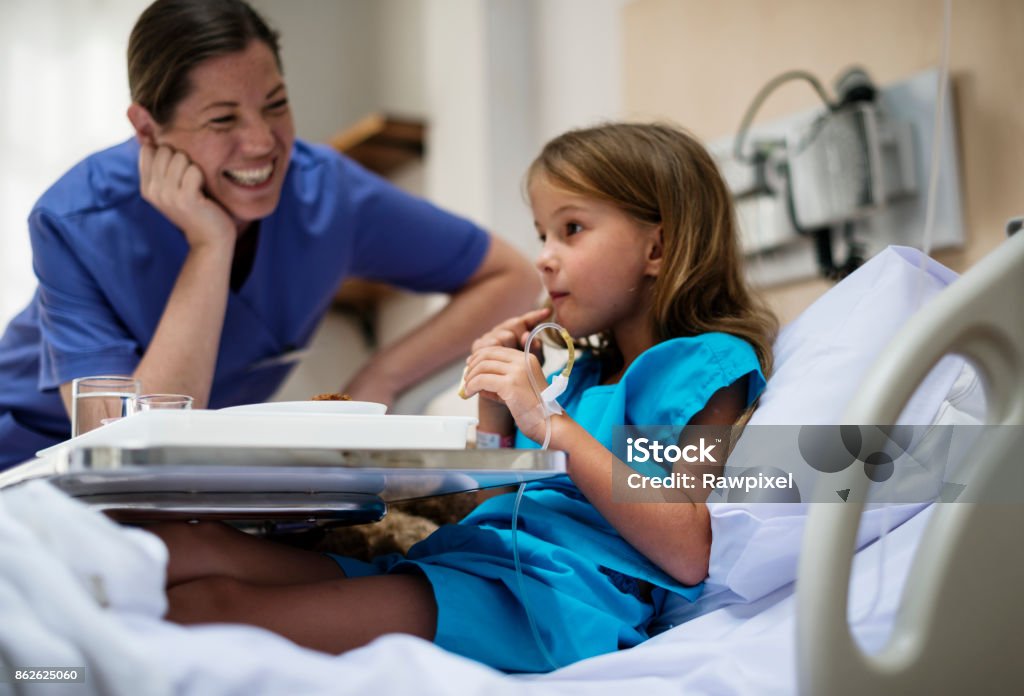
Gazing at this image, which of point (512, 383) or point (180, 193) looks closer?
point (512, 383)

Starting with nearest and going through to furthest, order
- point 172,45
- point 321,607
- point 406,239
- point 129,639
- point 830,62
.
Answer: point 129,639 < point 321,607 < point 172,45 < point 406,239 < point 830,62

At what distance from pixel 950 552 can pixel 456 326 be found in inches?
47.4

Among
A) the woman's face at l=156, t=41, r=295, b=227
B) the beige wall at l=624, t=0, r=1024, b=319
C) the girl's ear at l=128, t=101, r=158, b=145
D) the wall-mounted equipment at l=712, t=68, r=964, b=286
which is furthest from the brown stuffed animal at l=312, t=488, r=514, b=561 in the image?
the beige wall at l=624, t=0, r=1024, b=319

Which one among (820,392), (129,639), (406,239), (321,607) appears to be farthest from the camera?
(406,239)

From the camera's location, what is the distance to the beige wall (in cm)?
178

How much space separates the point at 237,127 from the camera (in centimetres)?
150

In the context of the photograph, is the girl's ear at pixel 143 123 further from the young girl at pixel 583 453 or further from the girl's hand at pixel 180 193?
the young girl at pixel 583 453

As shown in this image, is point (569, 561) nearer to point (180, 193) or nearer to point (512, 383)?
point (512, 383)

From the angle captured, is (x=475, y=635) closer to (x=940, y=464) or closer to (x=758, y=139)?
(x=940, y=464)

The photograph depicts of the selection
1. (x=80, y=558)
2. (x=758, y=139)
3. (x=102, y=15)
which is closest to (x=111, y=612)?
(x=80, y=558)

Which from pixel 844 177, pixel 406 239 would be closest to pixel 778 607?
pixel 406 239

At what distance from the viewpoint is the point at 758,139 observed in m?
2.15

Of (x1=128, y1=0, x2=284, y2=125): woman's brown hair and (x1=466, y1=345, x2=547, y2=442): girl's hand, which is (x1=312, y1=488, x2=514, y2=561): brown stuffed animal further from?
(x1=128, y1=0, x2=284, y2=125): woman's brown hair

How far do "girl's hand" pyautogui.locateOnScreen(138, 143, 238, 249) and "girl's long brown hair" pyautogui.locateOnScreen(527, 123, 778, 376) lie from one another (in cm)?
49
